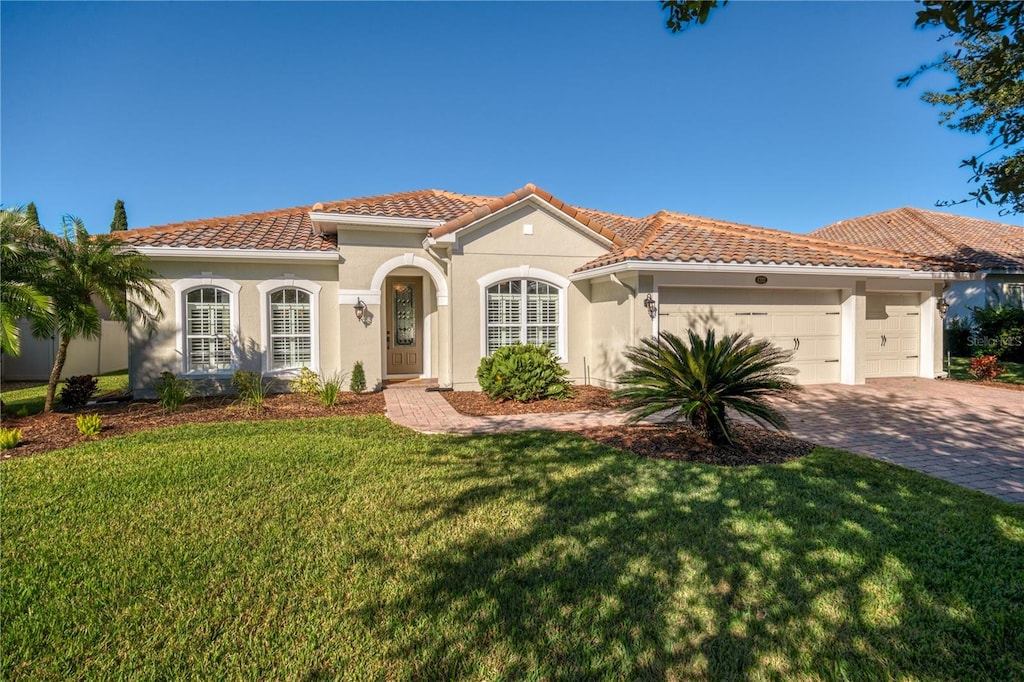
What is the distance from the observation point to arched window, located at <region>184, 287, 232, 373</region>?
43.3 ft

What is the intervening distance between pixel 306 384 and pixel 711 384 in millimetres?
10100

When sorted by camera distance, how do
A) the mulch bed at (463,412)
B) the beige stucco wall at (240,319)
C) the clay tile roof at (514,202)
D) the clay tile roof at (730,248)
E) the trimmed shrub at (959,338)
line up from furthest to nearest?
the trimmed shrub at (959,338) < the clay tile roof at (514,202) < the beige stucco wall at (240,319) < the clay tile roof at (730,248) < the mulch bed at (463,412)

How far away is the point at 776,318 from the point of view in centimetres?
1408

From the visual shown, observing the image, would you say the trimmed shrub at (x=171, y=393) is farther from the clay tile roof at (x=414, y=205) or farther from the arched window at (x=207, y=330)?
the clay tile roof at (x=414, y=205)

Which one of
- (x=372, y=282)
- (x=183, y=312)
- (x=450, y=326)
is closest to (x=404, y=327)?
(x=372, y=282)

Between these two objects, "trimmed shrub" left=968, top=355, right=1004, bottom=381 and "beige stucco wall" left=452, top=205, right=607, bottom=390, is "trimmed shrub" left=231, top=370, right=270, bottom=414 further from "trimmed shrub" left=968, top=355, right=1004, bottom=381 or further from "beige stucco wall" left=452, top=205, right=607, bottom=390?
"trimmed shrub" left=968, top=355, right=1004, bottom=381

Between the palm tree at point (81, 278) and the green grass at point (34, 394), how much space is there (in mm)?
575

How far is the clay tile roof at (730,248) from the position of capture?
12656 millimetres

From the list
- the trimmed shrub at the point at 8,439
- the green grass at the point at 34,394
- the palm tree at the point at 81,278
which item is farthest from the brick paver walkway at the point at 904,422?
the green grass at the point at 34,394

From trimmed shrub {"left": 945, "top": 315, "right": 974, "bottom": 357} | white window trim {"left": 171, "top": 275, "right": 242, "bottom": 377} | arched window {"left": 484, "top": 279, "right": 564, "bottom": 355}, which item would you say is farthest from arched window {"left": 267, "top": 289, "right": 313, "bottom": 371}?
trimmed shrub {"left": 945, "top": 315, "right": 974, "bottom": 357}

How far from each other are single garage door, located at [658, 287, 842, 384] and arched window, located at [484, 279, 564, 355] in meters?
3.02

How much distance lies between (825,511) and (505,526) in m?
3.40

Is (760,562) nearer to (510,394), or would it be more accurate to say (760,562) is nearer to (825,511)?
(825,511)

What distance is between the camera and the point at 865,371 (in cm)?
1510
